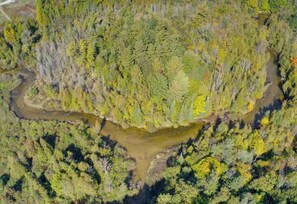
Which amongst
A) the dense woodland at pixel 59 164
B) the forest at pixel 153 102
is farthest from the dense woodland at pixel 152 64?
the dense woodland at pixel 59 164

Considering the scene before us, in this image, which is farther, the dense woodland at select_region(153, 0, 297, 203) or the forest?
the forest

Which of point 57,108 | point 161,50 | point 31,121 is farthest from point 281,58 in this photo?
point 31,121

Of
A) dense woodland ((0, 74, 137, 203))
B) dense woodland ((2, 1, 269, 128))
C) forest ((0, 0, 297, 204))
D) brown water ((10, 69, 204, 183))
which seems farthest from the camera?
dense woodland ((2, 1, 269, 128))

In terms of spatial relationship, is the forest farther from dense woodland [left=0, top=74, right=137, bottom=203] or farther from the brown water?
the brown water

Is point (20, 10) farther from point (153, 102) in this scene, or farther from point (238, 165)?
point (238, 165)

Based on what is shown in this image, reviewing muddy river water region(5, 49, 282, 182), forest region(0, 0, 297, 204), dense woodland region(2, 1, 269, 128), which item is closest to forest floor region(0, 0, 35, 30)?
forest region(0, 0, 297, 204)

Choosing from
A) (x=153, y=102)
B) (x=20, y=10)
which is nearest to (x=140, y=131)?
(x=153, y=102)

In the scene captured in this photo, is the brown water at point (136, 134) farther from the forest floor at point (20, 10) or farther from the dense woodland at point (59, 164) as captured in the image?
the forest floor at point (20, 10)

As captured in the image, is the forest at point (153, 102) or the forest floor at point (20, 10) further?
the forest floor at point (20, 10)

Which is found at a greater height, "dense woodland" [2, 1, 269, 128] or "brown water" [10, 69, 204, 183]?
"dense woodland" [2, 1, 269, 128]

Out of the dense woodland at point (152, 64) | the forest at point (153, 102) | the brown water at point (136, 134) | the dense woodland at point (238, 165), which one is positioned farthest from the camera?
the dense woodland at point (152, 64)
